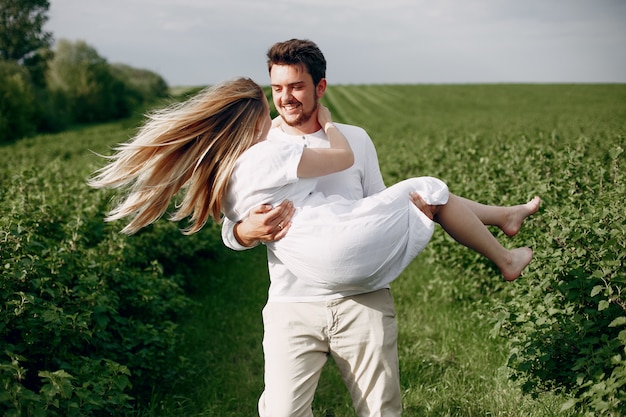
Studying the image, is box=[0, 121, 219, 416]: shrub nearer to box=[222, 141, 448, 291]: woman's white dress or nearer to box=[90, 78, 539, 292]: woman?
box=[90, 78, 539, 292]: woman

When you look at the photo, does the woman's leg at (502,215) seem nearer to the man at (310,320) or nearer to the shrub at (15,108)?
the man at (310,320)

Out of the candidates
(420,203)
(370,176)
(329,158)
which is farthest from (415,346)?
(329,158)

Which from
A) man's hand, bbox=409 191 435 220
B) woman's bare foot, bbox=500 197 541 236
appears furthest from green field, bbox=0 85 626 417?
man's hand, bbox=409 191 435 220

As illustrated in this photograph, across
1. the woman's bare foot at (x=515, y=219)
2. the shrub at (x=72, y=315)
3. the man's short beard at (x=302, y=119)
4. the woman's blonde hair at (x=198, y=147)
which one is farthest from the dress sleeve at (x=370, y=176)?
the shrub at (x=72, y=315)

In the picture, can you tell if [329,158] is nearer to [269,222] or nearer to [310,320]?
[269,222]

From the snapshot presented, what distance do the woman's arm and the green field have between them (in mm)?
1507

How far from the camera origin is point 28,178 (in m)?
6.62

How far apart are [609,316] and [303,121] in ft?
6.67

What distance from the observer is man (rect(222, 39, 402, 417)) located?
10.3 ft

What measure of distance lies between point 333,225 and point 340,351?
2.27ft

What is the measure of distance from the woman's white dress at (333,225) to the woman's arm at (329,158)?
58mm

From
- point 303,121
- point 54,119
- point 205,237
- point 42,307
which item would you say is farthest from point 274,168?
point 54,119

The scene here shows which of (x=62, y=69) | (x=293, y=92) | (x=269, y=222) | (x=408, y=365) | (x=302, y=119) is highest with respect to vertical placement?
(x=62, y=69)

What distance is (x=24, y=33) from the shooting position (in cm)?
5659
